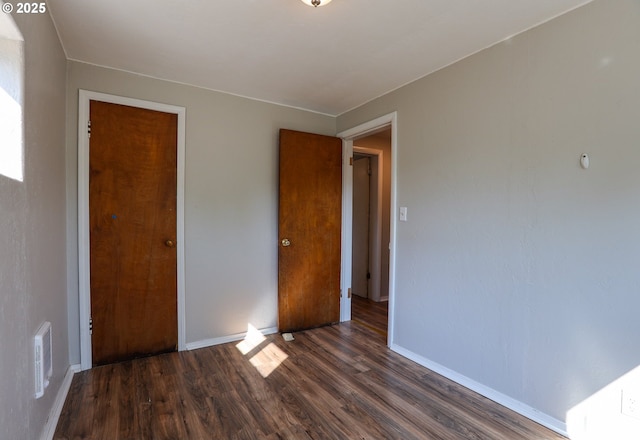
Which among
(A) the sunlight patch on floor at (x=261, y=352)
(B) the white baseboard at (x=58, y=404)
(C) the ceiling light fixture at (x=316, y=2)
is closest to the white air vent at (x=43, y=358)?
(B) the white baseboard at (x=58, y=404)

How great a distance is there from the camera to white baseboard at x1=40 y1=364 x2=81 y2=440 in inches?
65.4

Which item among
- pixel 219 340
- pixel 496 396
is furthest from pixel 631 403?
pixel 219 340

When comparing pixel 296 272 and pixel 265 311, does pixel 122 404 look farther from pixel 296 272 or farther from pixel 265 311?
pixel 296 272

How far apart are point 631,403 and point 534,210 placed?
1022 mm

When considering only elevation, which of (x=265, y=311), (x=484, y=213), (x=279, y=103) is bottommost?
(x=265, y=311)

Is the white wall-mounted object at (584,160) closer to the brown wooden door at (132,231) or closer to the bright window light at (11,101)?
the bright window light at (11,101)

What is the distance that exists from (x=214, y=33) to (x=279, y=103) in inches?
49.9

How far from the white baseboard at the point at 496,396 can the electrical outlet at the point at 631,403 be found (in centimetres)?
32

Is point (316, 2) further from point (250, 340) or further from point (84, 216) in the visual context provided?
point (250, 340)

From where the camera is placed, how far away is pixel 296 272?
3242 mm

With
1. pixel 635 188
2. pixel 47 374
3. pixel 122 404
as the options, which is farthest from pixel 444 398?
pixel 47 374

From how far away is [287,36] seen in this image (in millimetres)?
1984

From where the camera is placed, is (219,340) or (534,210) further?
(219,340)

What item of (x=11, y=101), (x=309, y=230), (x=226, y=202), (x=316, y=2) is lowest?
(x=309, y=230)
